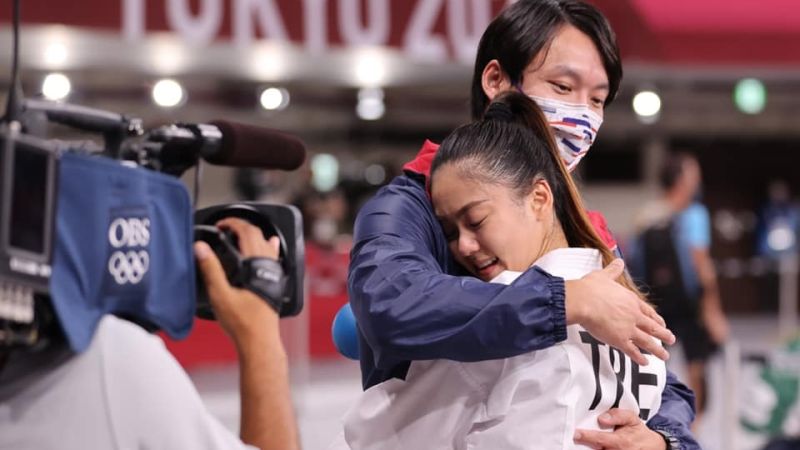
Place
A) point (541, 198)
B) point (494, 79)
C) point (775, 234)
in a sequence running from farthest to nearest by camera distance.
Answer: point (775, 234)
point (494, 79)
point (541, 198)

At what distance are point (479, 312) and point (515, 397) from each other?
0.15 metres

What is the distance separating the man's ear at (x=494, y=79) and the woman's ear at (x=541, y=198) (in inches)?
12.4

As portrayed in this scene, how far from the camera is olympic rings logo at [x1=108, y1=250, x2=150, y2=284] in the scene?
1.26m

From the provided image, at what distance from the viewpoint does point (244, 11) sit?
674 centimetres

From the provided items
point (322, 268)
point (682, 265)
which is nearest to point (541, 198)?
point (682, 265)

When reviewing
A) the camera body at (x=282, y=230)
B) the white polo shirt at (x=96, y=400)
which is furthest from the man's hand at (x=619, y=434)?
the white polo shirt at (x=96, y=400)

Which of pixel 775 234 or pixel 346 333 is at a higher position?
pixel 346 333

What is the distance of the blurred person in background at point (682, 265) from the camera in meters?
6.44

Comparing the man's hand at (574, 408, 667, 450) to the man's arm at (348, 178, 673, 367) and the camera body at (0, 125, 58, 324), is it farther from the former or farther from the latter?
the camera body at (0, 125, 58, 324)

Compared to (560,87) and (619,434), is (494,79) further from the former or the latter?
(619,434)

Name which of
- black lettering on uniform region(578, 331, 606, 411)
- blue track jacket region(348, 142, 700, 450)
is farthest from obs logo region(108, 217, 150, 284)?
black lettering on uniform region(578, 331, 606, 411)

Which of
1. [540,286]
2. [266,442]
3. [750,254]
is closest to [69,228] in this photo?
[266,442]

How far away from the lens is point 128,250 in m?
1.28

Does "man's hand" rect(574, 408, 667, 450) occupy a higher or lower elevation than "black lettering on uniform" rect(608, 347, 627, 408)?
lower
